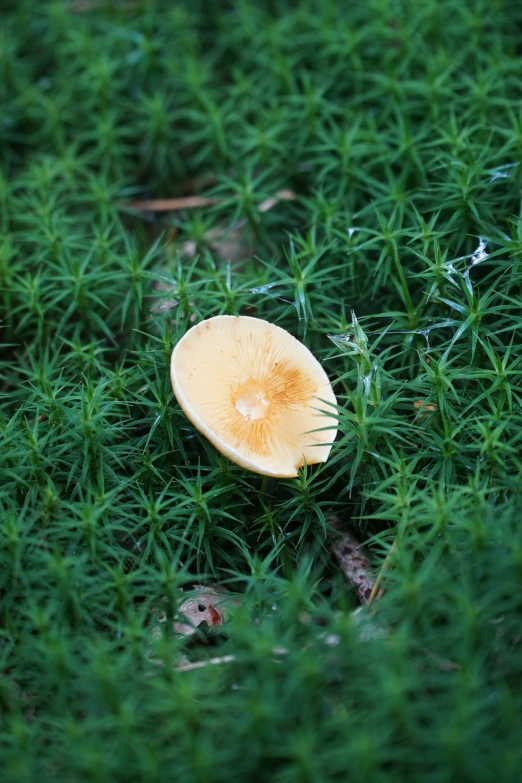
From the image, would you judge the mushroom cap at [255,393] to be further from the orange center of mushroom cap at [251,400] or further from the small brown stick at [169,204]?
the small brown stick at [169,204]

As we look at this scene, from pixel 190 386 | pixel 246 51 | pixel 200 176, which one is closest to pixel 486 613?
pixel 190 386

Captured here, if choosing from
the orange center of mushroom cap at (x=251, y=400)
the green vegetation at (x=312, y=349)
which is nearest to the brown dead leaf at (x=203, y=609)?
the green vegetation at (x=312, y=349)

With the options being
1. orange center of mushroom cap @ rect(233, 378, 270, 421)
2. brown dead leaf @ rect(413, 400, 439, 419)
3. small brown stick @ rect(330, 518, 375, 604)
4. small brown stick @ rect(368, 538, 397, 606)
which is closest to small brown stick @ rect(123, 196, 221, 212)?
orange center of mushroom cap @ rect(233, 378, 270, 421)

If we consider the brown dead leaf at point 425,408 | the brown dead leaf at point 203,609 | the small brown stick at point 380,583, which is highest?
the brown dead leaf at point 425,408

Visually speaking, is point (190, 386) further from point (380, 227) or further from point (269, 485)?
point (380, 227)

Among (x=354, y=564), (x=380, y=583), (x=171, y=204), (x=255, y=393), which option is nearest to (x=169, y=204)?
(x=171, y=204)

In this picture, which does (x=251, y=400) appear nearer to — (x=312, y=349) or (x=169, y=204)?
(x=312, y=349)

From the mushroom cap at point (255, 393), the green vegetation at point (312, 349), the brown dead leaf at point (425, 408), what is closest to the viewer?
the green vegetation at point (312, 349)
